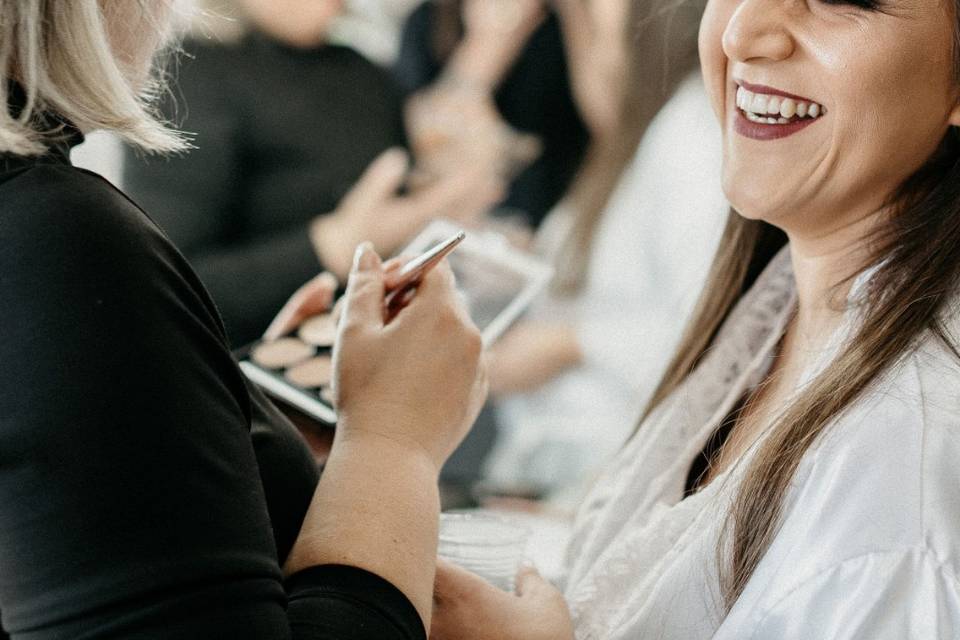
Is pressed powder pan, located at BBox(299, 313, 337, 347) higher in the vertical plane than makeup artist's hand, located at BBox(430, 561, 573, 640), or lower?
higher

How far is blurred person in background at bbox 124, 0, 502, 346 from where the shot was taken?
1.93m

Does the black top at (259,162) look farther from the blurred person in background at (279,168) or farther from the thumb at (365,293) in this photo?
the thumb at (365,293)

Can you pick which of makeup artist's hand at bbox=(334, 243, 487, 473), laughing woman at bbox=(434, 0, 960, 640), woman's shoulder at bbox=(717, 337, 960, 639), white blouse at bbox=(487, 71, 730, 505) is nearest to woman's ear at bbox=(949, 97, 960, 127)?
laughing woman at bbox=(434, 0, 960, 640)

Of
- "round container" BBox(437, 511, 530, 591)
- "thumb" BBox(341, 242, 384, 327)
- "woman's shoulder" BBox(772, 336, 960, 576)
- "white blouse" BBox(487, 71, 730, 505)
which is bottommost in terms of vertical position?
"white blouse" BBox(487, 71, 730, 505)

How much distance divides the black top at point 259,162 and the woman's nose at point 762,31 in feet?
3.98

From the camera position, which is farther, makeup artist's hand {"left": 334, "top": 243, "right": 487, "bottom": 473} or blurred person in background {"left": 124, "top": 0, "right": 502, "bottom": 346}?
blurred person in background {"left": 124, "top": 0, "right": 502, "bottom": 346}

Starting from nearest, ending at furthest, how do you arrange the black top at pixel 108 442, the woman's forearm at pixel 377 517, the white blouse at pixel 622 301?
the black top at pixel 108 442
the woman's forearm at pixel 377 517
the white blouse at pixel 622 301

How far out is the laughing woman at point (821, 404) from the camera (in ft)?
2.25

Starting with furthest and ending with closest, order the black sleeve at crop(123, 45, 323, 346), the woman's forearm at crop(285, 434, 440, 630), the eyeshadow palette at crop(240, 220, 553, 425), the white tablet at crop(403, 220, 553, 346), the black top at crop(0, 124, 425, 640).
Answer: the black sleeve at crop(123, 45, 323, 346) < the white tablet at crop(403, 220, 553, 346) < the eyeshadow palette at crop(240, 220, 553, 425) < the woman's forearm at crop(285, 434, 440, 630) < the black top at crop(0, 124, 425, 640)

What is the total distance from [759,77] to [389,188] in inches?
51.1


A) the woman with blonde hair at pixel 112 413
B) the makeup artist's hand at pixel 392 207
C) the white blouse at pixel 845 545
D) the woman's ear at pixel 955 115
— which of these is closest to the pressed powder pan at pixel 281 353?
the white blouse at pixel 845 545

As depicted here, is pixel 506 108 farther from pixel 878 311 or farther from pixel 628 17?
pixel 878 311

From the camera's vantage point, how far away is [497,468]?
2256mm

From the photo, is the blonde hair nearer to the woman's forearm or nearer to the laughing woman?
the woman's forearm
